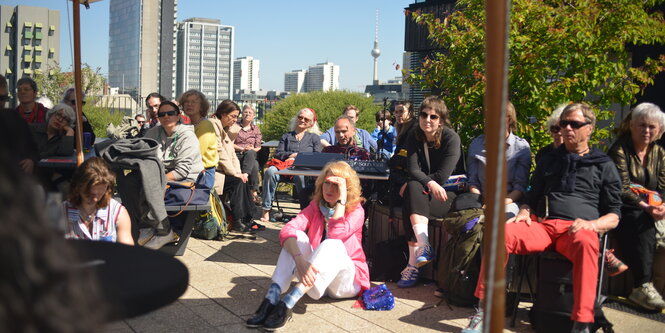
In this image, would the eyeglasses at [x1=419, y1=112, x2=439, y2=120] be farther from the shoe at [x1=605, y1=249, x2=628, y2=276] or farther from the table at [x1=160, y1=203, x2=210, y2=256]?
the table at [x1=160, y1=203, x2=210, y2=256]

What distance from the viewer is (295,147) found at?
905 centimetres

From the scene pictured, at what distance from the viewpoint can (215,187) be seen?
24.5 feet

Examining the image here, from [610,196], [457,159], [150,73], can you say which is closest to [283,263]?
[457,159]

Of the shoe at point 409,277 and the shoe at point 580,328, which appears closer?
the shoe at point 580,328

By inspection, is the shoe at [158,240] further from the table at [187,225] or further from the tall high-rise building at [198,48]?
the tall high-rise building at [198,48]

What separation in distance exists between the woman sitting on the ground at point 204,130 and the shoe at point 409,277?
2.23 metres

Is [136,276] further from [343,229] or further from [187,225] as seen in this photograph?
[187,225]

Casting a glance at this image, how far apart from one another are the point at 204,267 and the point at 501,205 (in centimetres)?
451

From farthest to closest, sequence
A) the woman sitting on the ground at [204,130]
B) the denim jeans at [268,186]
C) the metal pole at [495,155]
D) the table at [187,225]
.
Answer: the denim jeans at [268,186] → the woman sitting on the ground at [204,130] → the table at [187,225] → the metal pole at [495,155]

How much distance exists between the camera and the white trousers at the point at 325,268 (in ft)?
15.2

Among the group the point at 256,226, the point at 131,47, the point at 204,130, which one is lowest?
the point at 256,226

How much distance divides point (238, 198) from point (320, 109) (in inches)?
941

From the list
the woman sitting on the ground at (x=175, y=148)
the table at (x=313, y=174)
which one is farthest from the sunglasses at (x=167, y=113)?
the table at (x=313, y=174)

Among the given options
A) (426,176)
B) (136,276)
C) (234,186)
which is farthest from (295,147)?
(136,276)
